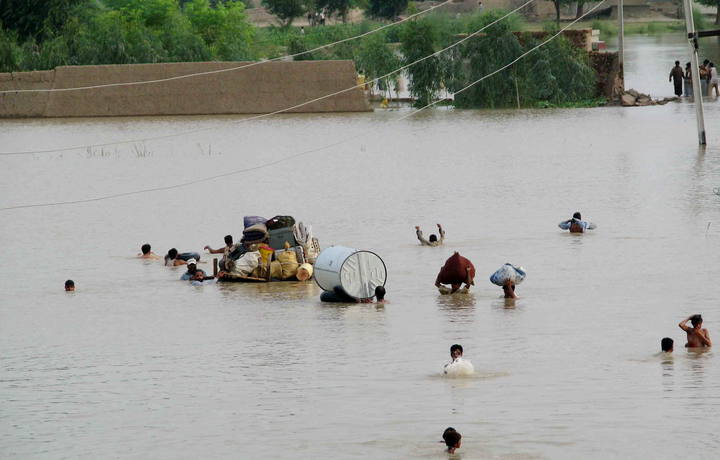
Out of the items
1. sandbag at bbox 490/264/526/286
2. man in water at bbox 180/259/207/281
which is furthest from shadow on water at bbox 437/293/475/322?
man in water at bbox 180/259/207/281

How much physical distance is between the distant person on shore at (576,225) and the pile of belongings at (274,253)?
5.66 meters

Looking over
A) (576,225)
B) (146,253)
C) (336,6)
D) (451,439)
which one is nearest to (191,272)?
(146,253)

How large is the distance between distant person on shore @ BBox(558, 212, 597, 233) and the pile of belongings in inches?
223

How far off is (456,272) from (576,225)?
640cm

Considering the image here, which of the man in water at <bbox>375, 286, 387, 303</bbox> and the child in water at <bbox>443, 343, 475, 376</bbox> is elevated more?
the man in water at <bbox>375, 286, 387, 303</bbox>

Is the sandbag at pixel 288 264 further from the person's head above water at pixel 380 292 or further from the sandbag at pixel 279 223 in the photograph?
the person's head above water at pixel 380 292

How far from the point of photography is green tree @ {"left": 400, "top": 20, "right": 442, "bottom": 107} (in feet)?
179

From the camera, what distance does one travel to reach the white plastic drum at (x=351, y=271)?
2078 cm

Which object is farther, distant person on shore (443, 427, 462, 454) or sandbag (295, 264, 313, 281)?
sandbag (295, 264, 313, 281)

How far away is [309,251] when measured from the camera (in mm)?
23516

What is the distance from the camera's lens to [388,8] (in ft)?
394

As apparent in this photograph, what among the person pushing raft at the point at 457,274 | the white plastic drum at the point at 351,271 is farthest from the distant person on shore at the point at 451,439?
the person pushing raft at the point at 457,274

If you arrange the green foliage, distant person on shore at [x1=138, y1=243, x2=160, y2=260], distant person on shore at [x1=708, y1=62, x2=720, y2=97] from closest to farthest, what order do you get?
1. distant person on shore at [x1=138, y1=243, x2=160, y2=260]
2. distant person on shore at [x1=708, y1=62, x2=720, y2=97]
3. the green foliage

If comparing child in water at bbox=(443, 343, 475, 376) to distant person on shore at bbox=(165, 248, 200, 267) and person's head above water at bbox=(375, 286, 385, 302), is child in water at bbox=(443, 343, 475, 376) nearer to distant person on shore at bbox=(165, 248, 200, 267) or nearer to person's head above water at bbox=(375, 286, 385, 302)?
person's head above water at bbox=(375, 286, 385, 302)
